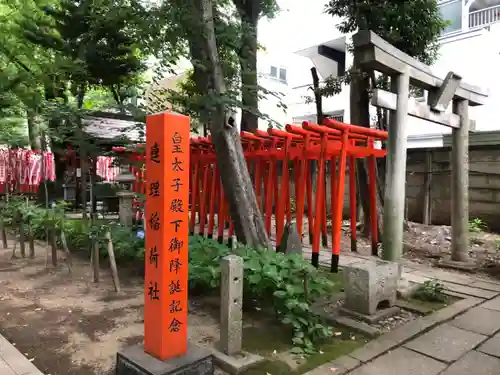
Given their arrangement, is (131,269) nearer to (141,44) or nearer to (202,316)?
(202,316)

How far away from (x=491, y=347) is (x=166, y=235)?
12.3 ft

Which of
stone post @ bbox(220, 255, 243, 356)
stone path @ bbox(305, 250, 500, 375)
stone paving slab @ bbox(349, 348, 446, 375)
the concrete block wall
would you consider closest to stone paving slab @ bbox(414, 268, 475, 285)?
stone path @ bbox(305, 250, 500, 375)

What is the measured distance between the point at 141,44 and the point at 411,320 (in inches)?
268

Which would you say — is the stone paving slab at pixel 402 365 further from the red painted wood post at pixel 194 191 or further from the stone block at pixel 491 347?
the red painted wood post at pixel 194 191

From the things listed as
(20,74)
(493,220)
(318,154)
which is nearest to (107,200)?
(20,74)

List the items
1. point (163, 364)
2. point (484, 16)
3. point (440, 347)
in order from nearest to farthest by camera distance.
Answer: point (163, 364)
point (440, 347)
point (484, 16)

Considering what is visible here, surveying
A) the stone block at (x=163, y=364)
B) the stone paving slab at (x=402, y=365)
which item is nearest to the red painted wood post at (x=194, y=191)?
the stone block at (x=163, y=364)

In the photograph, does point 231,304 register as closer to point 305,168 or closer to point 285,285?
point 285,285

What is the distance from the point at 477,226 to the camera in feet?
36.7

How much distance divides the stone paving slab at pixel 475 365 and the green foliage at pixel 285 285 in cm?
125

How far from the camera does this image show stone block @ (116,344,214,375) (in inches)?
124

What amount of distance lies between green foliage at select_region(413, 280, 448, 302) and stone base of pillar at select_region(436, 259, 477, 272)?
2.17m

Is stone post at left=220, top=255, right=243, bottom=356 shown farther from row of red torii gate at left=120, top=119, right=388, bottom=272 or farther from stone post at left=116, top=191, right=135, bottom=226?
stone post at left=116, top=191, right=135, bottom=226

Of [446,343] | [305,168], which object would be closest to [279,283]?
[446,343]
